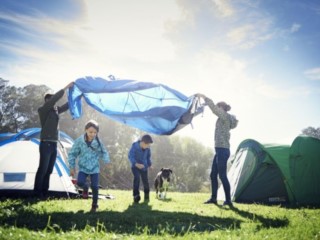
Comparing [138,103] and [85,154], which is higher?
[138,103]

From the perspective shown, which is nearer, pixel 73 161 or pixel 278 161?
pixel 73 161

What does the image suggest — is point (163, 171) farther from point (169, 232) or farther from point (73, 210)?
point (169, 232)

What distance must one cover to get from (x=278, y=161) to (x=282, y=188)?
0.83 m

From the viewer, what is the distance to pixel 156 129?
8945 mm

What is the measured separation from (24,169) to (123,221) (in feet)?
15.0

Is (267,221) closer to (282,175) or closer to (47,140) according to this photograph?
(282,175)

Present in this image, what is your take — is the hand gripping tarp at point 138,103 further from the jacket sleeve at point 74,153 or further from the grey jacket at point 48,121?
the jacket sleeve at point 74,153

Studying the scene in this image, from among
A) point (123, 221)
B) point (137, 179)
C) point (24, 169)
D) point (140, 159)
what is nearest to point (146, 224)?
point (123, 221)

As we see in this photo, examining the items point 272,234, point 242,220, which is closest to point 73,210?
point 242,220

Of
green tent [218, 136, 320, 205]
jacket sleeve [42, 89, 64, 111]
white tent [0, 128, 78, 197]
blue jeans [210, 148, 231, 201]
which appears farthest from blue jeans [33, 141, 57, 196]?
green tent [218, 136, 320, 205]

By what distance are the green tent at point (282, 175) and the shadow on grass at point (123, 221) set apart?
3.36 metres

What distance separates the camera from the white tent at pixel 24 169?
809cm

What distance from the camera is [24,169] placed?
8469 millimetres

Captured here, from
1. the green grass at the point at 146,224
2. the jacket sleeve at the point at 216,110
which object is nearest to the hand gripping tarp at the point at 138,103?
the jacket sleeve at the point at 216,110
